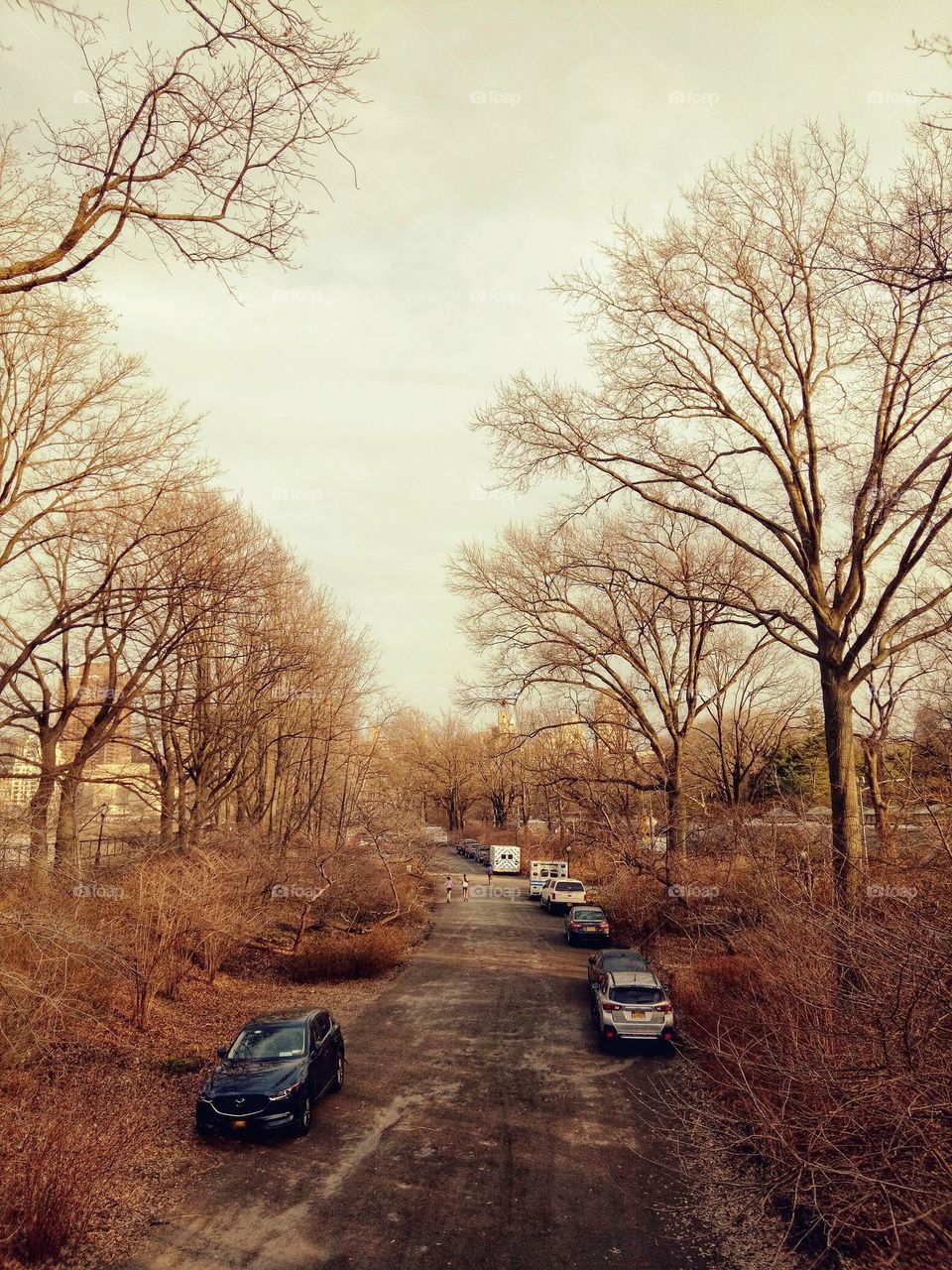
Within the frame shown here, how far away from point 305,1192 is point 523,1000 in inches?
420

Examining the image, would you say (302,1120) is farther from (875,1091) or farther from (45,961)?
(875,1091)

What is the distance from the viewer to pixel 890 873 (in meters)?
13.4

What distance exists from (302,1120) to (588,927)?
58.3 ft

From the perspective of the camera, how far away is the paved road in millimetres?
7902

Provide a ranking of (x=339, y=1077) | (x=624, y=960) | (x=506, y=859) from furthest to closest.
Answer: (x=506, y=859)
(x=624, y=960)
(x=339, y=1077)

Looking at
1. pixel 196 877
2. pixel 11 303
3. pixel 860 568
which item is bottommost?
pixel 196 877

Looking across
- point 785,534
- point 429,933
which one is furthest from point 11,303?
point 429,933

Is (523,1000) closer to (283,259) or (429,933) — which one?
(429,933)

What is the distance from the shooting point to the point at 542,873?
47.3 m

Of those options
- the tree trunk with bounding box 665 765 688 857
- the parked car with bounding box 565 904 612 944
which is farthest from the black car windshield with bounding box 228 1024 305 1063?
the parked car with bounding box 565 904 612 944

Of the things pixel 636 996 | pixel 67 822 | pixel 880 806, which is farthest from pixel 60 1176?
pixel 880 806

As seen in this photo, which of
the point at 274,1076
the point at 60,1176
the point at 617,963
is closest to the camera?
the point at 60,1176

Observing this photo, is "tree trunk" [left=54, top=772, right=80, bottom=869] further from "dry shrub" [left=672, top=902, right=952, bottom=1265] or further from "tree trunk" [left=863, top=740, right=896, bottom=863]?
"tree trunk" [left=863, top=740, right=896, bottom=863]

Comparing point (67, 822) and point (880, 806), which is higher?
point (880, 806)
